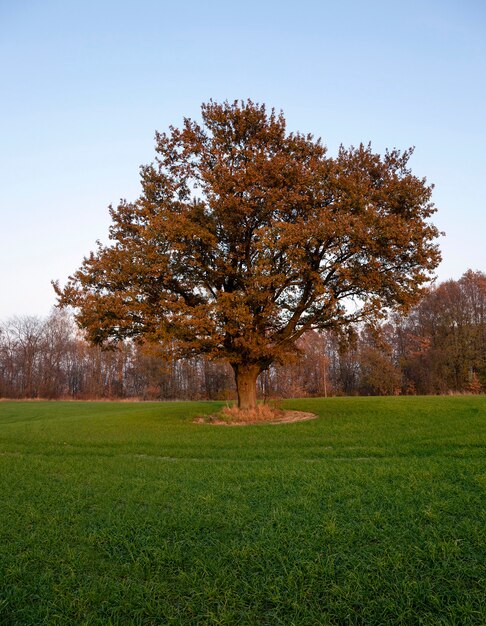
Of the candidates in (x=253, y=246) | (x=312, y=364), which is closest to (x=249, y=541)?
(x=253, y=246)

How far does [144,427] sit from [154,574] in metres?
13.9

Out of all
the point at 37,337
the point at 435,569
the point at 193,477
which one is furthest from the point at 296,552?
the point at 37,337

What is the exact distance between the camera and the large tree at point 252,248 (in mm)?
16062

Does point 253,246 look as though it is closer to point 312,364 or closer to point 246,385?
point 246,385

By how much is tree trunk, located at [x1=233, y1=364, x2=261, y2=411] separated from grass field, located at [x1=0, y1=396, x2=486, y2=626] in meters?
9.70

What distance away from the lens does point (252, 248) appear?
17953mm

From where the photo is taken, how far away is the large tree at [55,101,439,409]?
16.1 m

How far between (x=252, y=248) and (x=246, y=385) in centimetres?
650

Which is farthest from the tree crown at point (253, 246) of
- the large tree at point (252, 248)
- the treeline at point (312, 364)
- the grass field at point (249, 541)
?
the treeline at point (312, 364)

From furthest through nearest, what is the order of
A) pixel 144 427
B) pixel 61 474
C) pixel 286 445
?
pixel 144 427
pixel 286 445
pixel 61 474

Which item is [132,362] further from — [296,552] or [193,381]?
[296,552]

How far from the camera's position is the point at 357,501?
18.2ft

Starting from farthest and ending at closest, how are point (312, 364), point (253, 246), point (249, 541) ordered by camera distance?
1. point (312, 364)
2. point (253, 246)
3. point (249, 541)

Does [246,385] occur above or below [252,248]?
below
